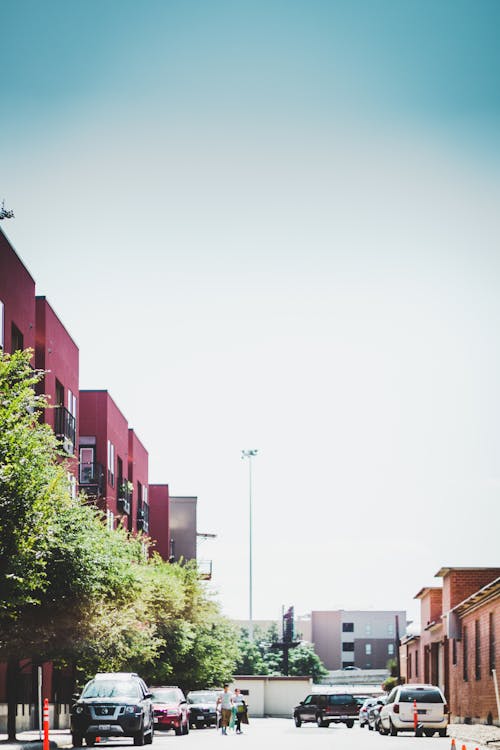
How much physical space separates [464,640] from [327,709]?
12747 mm

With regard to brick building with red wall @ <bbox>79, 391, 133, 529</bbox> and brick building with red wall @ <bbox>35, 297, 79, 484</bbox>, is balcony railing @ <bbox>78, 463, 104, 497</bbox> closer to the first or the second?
brick building with red wall @ <bbox>79, 391, 133, 529</bbox>

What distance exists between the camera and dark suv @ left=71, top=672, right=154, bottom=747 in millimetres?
27125

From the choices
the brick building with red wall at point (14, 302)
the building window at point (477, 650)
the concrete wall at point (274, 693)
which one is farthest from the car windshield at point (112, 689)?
the concrete wall at point (274, 693)

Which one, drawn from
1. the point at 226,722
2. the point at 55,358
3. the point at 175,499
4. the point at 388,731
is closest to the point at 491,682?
the point at 388,731

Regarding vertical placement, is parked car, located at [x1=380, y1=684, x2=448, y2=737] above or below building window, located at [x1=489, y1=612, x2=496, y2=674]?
below

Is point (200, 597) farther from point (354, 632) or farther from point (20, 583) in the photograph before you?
point (354, 632)

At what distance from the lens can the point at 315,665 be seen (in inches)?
4951

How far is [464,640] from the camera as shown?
Result: 48594 mm

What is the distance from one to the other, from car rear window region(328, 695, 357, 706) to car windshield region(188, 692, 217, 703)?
7.66 m

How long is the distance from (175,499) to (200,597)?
2881 cm

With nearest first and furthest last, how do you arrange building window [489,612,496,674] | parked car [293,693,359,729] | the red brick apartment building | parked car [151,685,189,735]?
parked car [151,685,189,735], building window [489,612,496,674], the red brick apartment building, parked car [293,693,359,729]

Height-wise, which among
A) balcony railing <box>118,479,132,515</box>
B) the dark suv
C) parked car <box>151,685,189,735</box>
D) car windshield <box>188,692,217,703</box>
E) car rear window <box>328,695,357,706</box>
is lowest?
car rear window <box>328,695,357,706</box>

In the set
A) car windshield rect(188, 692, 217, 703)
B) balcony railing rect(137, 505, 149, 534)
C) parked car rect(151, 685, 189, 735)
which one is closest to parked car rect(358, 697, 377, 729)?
car windshield rect(188, 692, 217, 703)

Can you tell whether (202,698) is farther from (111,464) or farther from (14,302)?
(14,302)
